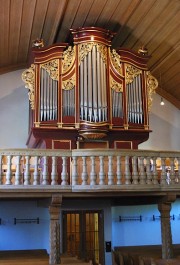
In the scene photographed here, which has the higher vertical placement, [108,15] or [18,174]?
[108,15]

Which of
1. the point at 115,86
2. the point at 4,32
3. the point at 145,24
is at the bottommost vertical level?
the point at 115,86

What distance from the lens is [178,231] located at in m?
12.8

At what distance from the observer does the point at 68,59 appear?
10.9 m

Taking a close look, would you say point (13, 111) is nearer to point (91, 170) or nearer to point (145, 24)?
point (145, 24)

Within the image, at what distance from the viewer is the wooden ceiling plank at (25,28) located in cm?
943

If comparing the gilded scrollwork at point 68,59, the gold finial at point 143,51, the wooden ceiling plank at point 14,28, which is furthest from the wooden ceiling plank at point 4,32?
the gold finial at point 143,51

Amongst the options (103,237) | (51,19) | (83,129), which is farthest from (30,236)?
(51,19)

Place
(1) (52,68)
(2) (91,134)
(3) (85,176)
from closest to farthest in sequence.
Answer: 1. (3) (85,176)
2. (2) (91,134)
3. (1) (52,68)

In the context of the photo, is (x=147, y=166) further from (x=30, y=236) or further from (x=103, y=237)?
(x=30, y=236)

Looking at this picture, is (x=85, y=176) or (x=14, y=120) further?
(x=14, y=120)

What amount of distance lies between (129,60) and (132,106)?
1373 millimetres

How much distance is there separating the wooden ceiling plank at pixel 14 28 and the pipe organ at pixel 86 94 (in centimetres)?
74

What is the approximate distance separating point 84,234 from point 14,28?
6.06 meters

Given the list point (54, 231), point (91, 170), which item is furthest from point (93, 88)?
point (54, 231)
